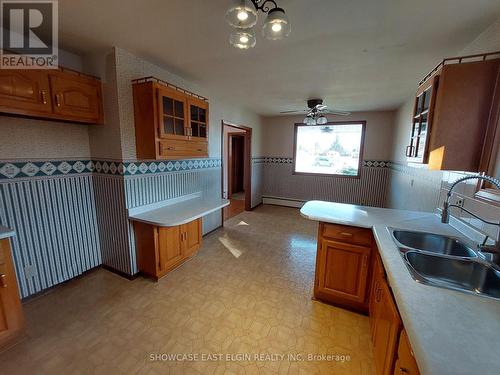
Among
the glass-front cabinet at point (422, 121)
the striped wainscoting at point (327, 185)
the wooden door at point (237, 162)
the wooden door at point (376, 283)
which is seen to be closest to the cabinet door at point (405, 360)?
the wooden door at point (376, 283)

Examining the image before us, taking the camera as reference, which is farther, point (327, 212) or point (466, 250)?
point (327, 212)

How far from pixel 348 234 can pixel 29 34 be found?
Result: 3.15 meters

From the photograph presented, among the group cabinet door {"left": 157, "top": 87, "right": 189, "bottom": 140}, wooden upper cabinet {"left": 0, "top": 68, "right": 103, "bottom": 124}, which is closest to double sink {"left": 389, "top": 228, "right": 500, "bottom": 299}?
cabinet door {"left": 157, "top": 87, "right": 189, "bottom": 140}

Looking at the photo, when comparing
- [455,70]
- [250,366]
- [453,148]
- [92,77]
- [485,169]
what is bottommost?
[250,366]

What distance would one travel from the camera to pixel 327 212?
201 centimetres

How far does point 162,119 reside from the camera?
2.13 m

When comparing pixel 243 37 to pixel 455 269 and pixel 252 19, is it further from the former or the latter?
pixel 455 269

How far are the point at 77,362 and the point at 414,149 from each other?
2897 millimetres

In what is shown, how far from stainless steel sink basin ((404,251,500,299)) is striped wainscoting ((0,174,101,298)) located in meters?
2.94

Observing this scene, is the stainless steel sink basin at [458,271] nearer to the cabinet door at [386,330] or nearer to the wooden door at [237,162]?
the cabinet door at [386,330]

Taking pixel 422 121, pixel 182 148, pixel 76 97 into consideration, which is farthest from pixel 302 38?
pixel 76 97

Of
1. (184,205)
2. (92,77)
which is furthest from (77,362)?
(92,77)

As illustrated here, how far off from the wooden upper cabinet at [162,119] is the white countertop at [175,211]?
0.62 metres

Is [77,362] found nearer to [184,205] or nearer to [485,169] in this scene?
[184,205]
